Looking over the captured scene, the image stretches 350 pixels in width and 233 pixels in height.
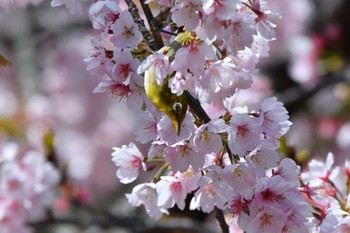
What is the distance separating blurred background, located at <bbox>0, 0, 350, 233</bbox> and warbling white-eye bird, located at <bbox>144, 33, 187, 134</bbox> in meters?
1.68

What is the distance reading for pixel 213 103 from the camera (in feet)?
5.00

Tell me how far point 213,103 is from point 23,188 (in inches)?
66.7

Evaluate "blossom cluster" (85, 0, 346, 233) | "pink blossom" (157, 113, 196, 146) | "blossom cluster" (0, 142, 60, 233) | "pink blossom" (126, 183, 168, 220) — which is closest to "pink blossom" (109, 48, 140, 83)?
"blossom cluster" (85, 0, 346, 233)

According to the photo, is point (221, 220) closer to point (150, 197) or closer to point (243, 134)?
point (150, 197)

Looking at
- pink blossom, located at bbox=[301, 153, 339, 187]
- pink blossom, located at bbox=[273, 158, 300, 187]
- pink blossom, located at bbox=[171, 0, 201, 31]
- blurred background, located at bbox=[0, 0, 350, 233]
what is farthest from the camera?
blurred background, located at bbox=[0, 0, 350, 233]

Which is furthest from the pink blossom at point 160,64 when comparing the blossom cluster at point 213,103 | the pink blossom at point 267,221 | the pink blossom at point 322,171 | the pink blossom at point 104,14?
the pink blossom at point 322,171

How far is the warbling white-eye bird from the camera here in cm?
147

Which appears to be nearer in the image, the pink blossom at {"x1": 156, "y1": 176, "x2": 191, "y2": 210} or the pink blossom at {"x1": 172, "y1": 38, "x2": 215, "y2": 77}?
the pink blossom at {"x1": 172, "y1": 38, "x2": 215, "y2": 77}

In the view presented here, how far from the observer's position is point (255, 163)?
1.54m

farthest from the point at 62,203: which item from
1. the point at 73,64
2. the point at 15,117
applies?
the point at 73,64

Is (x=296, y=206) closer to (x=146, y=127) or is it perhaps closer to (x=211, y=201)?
(x=211, y=201)

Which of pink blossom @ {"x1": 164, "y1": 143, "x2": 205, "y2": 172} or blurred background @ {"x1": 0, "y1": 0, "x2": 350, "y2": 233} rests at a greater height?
pink blossom @ {"x1": 164, "y1": 143, "x2": 205, "y2": 172}

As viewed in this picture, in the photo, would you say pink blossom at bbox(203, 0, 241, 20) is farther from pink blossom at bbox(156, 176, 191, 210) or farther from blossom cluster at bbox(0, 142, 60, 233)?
blossom cluster at bbox(0, 142, 60, 233)

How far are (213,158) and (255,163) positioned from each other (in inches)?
3.7
